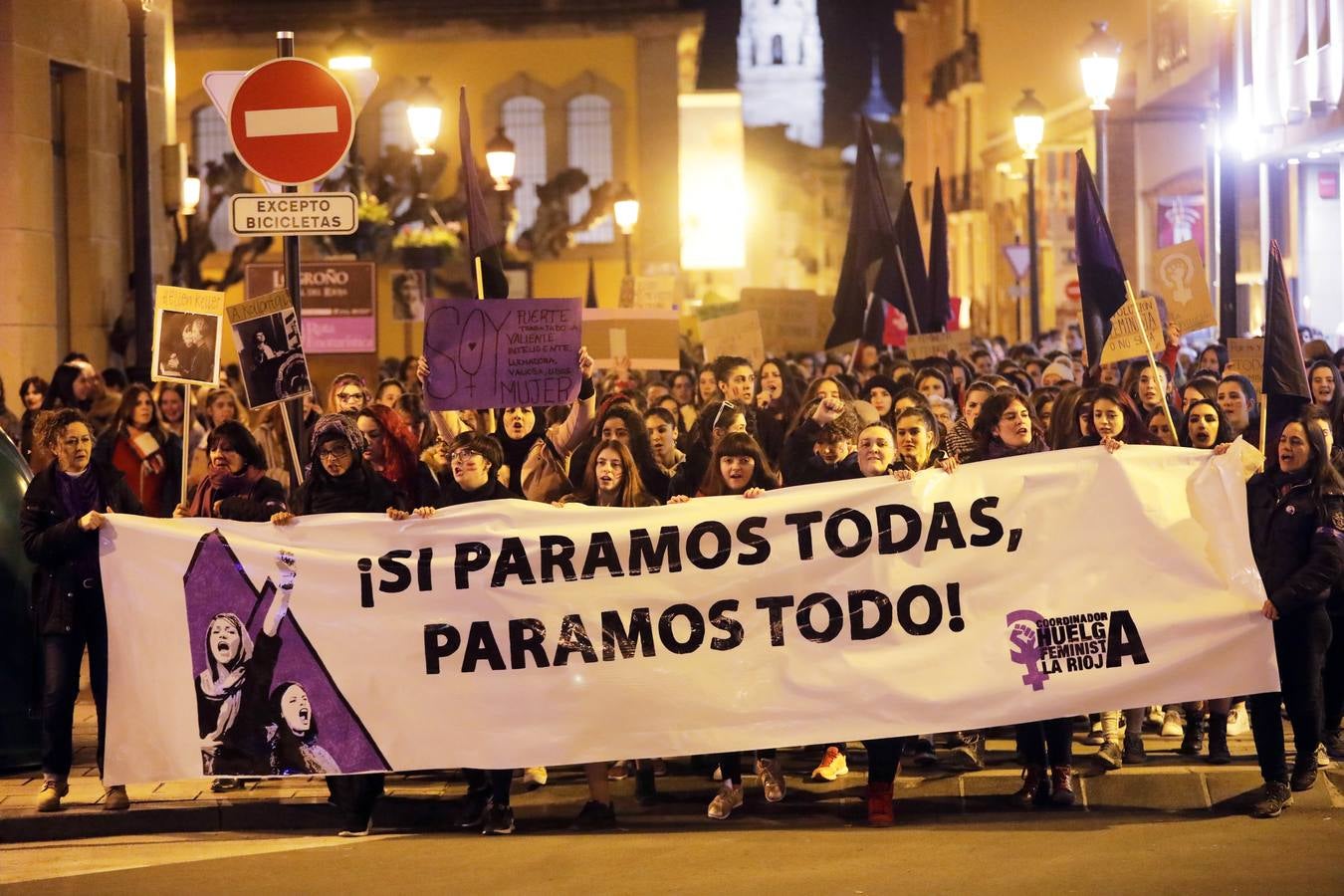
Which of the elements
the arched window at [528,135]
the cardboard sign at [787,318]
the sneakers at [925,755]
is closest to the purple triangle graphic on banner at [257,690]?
the sneakers at [925,755]

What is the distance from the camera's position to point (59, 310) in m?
20.2

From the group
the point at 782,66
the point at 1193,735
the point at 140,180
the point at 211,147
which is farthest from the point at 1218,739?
the point at 782,66

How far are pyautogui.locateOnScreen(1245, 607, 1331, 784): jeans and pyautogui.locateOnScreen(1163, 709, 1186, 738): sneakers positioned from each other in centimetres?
136

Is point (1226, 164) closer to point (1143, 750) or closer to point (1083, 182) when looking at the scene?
point (1083, 182)

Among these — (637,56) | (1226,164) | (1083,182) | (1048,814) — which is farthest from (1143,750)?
(637,56)

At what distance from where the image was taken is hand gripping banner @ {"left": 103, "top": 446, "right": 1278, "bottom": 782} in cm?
886

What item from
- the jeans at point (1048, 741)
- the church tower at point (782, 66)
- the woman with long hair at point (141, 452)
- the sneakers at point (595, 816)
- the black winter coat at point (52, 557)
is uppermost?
the church tower at point (782, 66)

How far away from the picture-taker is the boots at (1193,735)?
9.88 meters

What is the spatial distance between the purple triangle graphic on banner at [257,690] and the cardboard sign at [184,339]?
1291 millimetres

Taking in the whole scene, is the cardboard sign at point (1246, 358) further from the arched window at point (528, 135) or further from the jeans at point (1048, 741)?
the arched window at point (528, 135)

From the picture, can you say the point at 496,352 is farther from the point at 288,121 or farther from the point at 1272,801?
the point at 1272,801

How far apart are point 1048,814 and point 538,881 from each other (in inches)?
93.5

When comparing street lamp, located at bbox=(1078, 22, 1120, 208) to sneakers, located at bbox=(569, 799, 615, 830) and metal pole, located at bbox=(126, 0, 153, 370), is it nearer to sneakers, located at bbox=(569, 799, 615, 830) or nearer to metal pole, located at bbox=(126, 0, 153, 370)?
metal pole, located at bbox=(126, 0, 153, 370)

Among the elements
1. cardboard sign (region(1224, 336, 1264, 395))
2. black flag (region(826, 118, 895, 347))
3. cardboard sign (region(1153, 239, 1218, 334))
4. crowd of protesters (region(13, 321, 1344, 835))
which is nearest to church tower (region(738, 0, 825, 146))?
black flag (region(826, 118, 895, 347))
